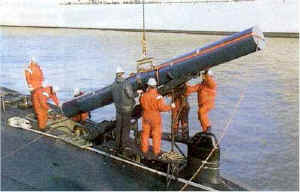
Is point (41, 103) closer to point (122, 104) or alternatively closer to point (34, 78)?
point (34, 78)

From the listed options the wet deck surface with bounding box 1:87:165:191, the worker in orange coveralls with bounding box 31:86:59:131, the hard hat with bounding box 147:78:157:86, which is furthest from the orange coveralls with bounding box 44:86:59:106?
the hard hat with bounding box 147:78:157:86

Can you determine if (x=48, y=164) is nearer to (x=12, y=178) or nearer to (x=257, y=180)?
(x=12, y=178)

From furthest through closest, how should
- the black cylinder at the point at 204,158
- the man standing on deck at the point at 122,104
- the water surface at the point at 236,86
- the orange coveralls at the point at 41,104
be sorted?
the water surface at the point at 236,86 < the orange coveralls at the point at 41,104 < the man standing on deck at the point at 122,104 < the black cylinder at the point at 204,158

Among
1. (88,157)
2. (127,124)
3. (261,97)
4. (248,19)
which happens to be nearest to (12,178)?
(88,157)

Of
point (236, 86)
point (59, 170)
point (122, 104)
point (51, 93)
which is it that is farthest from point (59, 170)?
point (236, 86)

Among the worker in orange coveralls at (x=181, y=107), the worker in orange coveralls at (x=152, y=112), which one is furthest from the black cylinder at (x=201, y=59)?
the worker in orange coveralls at (x=181, y=107)

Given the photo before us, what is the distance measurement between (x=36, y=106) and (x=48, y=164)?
262 centimetres

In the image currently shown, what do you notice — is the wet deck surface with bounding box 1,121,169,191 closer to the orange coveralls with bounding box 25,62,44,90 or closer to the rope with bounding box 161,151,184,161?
the rope with bounding box 161,151,184,161

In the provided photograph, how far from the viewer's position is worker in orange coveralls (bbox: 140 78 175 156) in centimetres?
863

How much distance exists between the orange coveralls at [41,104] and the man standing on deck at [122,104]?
2968mm

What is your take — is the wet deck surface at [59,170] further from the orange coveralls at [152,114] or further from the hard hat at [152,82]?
the hard hat at [152,82]

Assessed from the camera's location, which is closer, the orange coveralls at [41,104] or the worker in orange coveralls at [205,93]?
the worker in orange coveralls at [205,93]

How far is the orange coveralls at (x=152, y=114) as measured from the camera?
340 inches

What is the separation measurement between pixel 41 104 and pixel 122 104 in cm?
338
